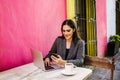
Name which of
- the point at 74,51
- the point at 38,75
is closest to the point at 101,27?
the point at 74,51

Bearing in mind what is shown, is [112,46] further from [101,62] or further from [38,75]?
[38,75]

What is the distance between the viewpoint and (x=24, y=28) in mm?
2221

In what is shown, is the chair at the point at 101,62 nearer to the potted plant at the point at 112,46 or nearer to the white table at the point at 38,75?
the white table at the point at 38,75

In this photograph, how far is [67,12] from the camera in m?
3.17

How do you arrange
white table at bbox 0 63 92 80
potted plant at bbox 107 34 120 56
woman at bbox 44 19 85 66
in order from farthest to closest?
potted plant at bbox 107 34 120 56, woman at bbox 44 19 85 66, white table at bbox 0 63 92 80

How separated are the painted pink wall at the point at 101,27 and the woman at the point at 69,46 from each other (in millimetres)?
2943

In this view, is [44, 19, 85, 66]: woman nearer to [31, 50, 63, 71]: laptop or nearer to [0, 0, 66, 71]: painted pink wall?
[31, 50, 63, 71]: laptop

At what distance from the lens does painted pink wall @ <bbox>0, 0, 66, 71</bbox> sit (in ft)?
6.54

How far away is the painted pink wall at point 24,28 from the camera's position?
6.54ft

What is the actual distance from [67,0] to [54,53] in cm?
114

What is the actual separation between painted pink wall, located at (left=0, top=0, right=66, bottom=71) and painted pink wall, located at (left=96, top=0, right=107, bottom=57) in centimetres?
260

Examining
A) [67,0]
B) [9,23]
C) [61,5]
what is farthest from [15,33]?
[67,0]

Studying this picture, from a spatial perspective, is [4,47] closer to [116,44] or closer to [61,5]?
[61,5]

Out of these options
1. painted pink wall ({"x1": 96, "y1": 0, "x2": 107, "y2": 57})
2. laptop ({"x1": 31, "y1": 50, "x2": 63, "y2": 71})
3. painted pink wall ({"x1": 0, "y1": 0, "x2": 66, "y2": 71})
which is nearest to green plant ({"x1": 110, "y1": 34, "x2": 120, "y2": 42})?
painted pink wall ({"x1": 96, "y1": 0, "x2": 107, "y2": 57})
